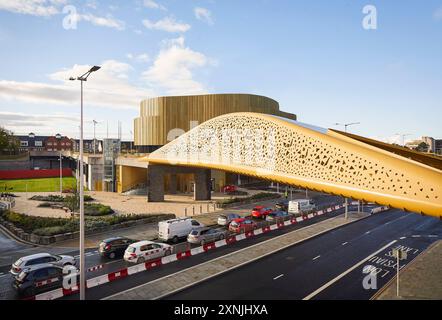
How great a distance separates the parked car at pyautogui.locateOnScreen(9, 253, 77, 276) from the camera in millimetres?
18766

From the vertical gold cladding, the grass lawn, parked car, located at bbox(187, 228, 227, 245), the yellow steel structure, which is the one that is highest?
the vertical gold cladding

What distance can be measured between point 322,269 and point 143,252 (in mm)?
11594

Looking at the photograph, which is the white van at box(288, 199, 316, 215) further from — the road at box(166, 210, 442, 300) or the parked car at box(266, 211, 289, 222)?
the road at box(166, 210, 442, 300)

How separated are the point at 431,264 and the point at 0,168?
332 ft

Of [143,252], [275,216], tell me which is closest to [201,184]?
[275,216]

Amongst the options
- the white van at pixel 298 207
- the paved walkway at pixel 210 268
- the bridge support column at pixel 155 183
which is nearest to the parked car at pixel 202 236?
the paved walkway at pixel 210 268

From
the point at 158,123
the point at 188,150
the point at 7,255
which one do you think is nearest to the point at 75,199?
the point at 7,255

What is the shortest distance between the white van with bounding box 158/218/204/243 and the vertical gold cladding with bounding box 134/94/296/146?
44.0m

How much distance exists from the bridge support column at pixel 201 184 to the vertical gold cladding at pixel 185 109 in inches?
920

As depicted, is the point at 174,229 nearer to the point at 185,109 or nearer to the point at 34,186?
the point at 185,109

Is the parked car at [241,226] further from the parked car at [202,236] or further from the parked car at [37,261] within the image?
the parked car at [37,261]

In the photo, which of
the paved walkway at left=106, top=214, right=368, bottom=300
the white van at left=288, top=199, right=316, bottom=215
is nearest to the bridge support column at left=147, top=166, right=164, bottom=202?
the white van at left=288, top=199, right=316, bottom=215

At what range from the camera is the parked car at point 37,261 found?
1877 centimetres

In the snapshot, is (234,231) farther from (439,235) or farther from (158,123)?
(158,123)
